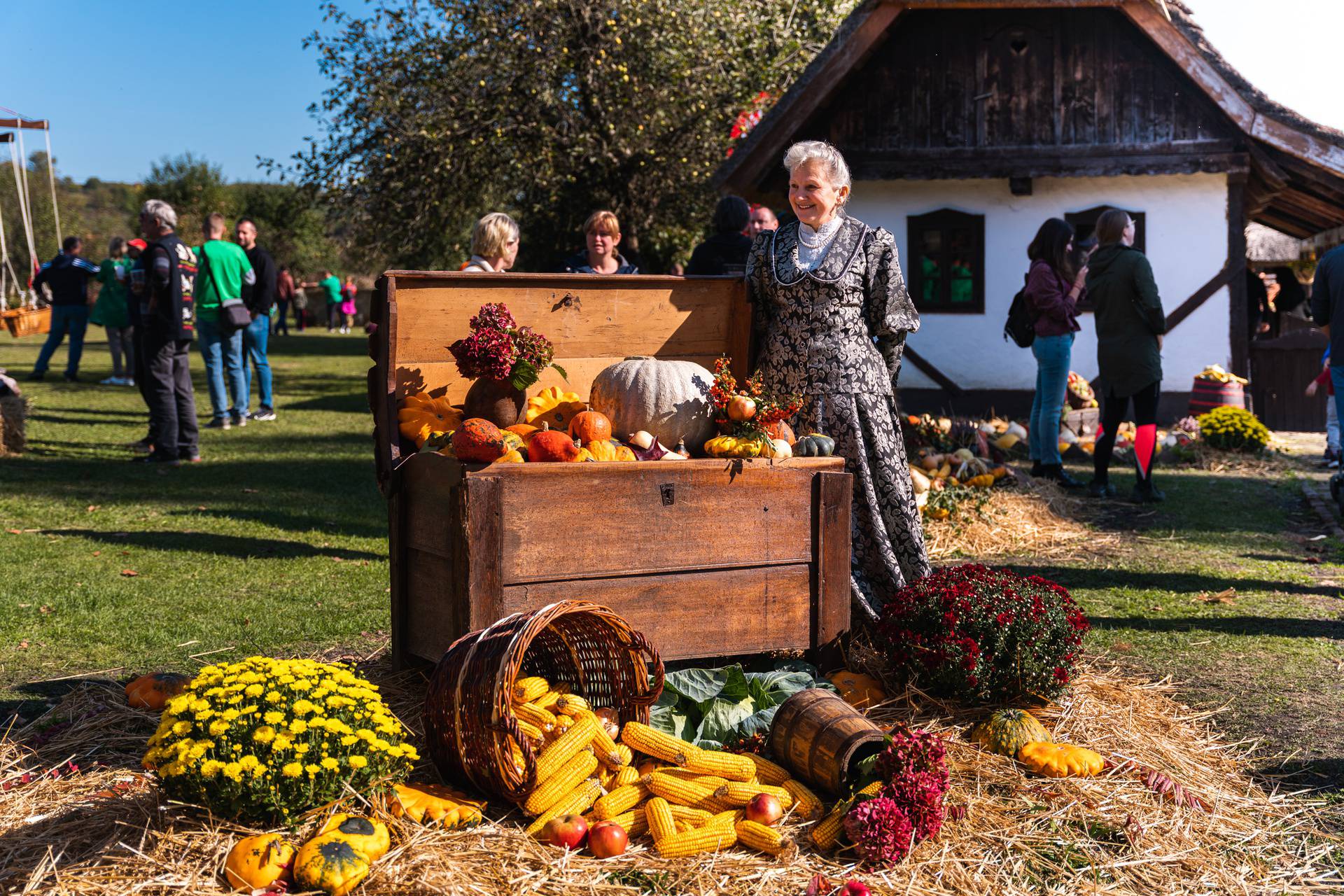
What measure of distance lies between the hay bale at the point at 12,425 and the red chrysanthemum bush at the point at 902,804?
390 inches

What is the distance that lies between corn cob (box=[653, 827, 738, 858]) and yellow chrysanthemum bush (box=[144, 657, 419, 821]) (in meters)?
0.74

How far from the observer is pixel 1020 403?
1471cm

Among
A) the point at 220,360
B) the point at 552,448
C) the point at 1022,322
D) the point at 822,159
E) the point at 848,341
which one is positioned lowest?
the point at 552,448

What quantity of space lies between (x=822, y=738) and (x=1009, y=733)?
0.80 metres

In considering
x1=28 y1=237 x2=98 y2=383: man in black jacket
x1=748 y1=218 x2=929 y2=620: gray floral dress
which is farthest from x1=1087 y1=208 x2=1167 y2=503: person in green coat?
x1=28 y1=237 x2=98 y2=383: man in black jacket

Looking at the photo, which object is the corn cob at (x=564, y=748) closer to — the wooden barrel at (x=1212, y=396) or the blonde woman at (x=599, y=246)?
the blonde woman at (x=599, y=246)

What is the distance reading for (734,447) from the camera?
433 cm

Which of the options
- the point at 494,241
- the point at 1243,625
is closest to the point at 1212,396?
the point at 1243,625

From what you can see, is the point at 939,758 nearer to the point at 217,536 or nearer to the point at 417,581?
the point at 417,581

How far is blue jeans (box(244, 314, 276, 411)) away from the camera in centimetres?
1234

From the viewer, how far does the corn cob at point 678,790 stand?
11.1 ft

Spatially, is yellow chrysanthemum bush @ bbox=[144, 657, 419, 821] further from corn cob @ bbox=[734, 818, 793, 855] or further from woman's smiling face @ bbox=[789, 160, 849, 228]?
woman's smiling face @ bbox=[789, 160, 849, 228]

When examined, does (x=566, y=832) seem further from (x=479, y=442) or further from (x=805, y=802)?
(x=479, y=442)

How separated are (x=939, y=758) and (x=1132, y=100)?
1271cm
